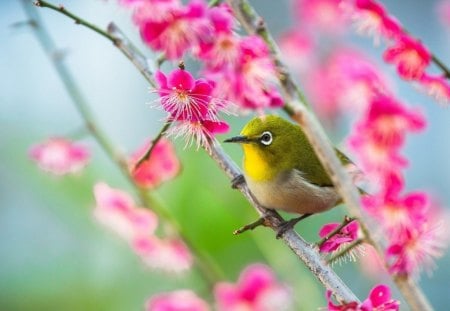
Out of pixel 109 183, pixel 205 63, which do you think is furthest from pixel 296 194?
pixel 109 183

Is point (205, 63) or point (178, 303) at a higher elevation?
point (178, 303)

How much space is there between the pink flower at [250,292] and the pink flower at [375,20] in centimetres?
52

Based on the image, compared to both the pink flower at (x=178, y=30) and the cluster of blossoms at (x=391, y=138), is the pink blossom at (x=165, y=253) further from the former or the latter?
the pink flower at (x=178, y=30)

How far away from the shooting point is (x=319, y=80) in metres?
2.41

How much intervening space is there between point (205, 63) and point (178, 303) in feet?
2.35

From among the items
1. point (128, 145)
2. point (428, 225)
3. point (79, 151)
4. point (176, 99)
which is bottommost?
point (428, 225)

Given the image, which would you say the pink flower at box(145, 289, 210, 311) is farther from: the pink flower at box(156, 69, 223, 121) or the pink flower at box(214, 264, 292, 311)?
the pink flower at box(156, 69, 223, 121)

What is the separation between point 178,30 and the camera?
2.76 ft

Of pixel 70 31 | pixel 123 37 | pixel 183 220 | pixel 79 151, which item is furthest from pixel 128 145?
pixel 123 37

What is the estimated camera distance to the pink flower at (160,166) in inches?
62.0

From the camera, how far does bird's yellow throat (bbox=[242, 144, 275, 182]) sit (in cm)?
147

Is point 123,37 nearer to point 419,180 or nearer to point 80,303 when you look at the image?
point 80,303

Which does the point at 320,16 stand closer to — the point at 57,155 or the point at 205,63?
the point at 57,155

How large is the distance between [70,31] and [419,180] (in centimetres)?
175
